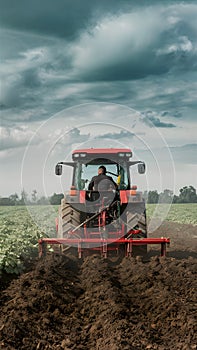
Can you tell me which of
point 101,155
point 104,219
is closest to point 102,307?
point 104,219

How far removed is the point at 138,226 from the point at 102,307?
420 cm

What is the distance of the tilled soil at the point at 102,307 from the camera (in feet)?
19.4

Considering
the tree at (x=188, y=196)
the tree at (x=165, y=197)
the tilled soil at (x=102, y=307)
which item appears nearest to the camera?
the tilled soil at (x=102, y=307)

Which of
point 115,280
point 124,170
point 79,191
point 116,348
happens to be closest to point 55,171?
point 79,191

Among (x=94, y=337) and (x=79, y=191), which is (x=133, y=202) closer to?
(x=79, y=191)

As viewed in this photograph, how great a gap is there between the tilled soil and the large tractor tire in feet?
3.10

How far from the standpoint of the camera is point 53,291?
7938 mm

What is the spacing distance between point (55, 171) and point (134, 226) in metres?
2.14

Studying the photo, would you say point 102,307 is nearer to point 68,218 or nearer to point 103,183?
point 68,218

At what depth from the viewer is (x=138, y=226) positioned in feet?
36.4

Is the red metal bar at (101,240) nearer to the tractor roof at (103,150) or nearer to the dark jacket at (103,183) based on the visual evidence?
the dark jacket at (103,183)

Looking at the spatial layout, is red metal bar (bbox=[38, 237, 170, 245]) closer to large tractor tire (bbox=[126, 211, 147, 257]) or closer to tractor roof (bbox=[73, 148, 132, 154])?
large tractor tire (bbox=[126, 211, 147, 257])

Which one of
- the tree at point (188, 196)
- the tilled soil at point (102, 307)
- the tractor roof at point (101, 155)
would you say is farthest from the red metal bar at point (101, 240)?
the tree at point (188, 196)

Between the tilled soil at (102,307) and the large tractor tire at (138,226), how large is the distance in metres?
0.94
